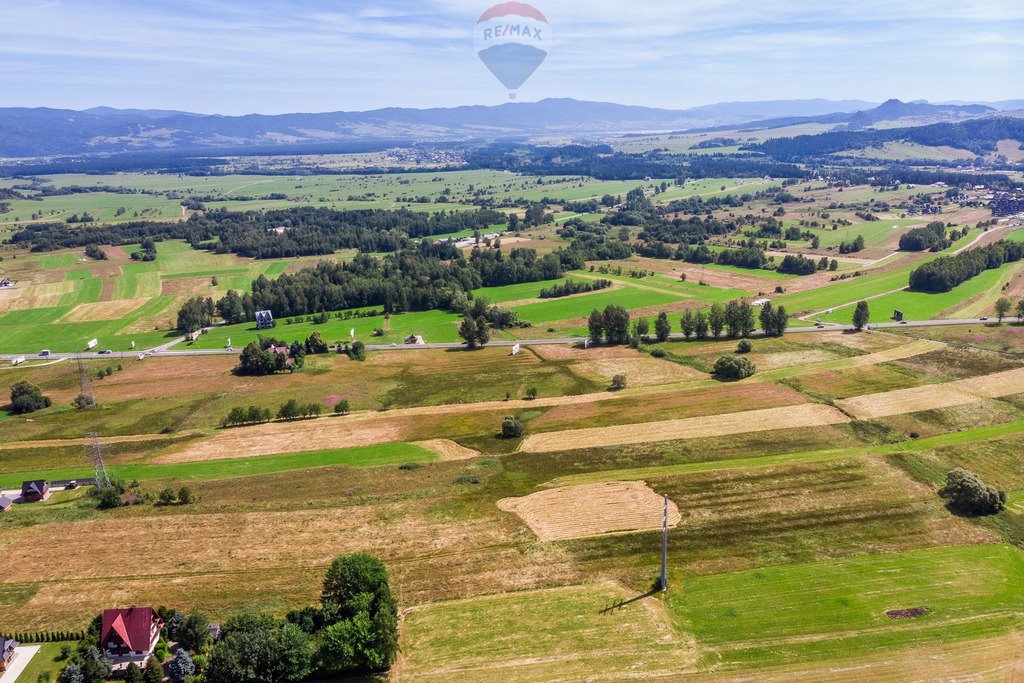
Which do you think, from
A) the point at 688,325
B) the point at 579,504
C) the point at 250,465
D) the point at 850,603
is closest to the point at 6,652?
the point at 250,465

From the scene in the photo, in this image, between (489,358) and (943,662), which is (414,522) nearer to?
(943,662)

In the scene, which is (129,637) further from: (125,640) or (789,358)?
(789,358)

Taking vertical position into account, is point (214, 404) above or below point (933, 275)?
below

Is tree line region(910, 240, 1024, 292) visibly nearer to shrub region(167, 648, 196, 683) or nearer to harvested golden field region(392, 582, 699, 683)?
harvested golden field region(392, 582, 699, 683)

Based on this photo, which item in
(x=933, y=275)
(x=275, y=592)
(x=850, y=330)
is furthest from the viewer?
(x=933, y=275)

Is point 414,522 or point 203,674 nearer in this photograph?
point 203,674

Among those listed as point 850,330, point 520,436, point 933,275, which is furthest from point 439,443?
point 933,275

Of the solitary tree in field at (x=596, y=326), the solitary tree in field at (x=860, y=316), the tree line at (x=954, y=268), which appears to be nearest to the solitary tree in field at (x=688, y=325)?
the solitary tree in field at (x=596, y=326)
